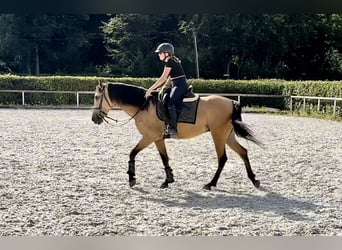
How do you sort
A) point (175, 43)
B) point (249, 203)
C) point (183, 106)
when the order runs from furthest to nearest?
point (183, 106)
point (175, 43)
point (249, 203)

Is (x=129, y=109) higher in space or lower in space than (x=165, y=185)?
A: higher

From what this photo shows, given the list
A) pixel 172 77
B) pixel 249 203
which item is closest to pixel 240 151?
pixel 249 203

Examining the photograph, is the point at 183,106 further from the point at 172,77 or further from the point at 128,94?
the point at 128,94

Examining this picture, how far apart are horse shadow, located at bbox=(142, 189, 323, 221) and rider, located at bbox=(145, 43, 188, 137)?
1.54 feet

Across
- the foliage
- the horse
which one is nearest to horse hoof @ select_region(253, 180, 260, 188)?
the horse

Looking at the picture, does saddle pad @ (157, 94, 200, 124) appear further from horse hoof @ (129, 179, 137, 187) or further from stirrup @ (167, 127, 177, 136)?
horse hoof @ (129, 179, 137, 187)

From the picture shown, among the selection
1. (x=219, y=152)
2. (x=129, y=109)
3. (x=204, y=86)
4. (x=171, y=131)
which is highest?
(x=204, y=86)

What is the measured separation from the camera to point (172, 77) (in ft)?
9.71

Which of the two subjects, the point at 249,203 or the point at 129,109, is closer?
the point at 249,203

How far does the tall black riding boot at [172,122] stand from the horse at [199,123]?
0.11ft

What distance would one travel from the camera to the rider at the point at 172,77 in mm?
2873

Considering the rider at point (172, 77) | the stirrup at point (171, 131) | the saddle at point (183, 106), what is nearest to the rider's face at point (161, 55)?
the rider at point (172, 77)

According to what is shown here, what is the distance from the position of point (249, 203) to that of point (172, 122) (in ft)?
2.20

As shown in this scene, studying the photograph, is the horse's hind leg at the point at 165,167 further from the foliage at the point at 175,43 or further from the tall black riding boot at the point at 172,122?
the foliage at the point at 175,43
